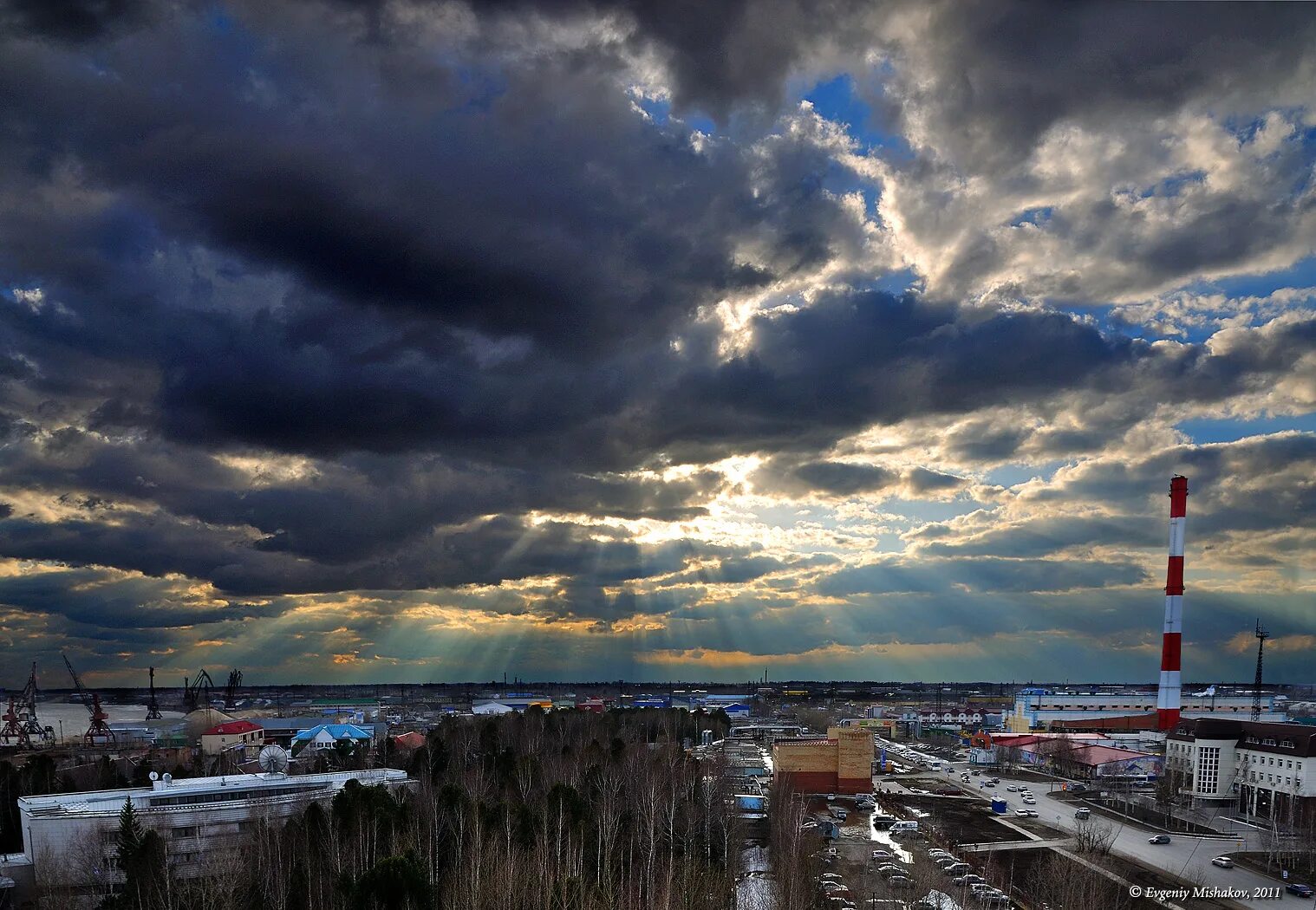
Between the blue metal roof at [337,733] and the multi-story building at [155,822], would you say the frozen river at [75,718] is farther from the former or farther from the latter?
the multi-story building at [155,822]

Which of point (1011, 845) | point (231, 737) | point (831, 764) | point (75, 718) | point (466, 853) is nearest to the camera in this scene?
point (466, 853)

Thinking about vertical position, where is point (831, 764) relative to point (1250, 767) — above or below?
below

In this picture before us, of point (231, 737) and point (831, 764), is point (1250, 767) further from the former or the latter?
point (231, 737)

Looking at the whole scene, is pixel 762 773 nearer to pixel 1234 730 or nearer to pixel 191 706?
pixel 1234 730

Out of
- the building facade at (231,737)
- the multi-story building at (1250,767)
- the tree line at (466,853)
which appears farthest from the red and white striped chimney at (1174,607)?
the building facade at (231,737)

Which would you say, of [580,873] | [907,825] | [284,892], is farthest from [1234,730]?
[284,892]

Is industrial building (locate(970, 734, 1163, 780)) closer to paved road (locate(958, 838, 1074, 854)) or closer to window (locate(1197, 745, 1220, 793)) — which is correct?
window (locate(1197, 745, 1220, 793))

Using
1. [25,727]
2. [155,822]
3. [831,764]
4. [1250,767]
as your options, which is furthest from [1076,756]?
[25,727]
